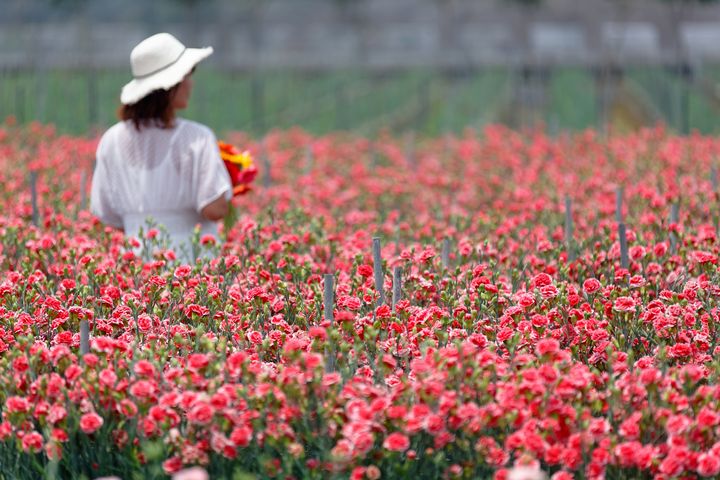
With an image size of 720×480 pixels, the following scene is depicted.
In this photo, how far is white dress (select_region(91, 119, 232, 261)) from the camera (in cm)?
537

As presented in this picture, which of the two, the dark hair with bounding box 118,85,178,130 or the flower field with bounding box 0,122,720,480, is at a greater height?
the dark hair with bounding box 118,85,178,130

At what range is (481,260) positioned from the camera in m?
5.55

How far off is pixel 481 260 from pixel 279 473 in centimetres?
243

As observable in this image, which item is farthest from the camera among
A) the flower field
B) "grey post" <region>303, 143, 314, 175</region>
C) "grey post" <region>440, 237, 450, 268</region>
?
"grey post" <region>303, 143, 314, 175</region>

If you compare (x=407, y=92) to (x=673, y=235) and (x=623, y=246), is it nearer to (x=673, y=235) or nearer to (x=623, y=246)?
(x=673, y=235)

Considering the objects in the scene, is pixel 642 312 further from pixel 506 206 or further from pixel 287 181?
pixel 287 181

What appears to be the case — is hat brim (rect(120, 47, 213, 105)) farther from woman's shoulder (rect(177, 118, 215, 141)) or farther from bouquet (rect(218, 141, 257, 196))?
bouquet (rect(218, 141, 257, 196))

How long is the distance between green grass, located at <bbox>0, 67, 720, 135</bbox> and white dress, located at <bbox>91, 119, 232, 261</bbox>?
9991 millimetres

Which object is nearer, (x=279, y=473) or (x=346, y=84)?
(x=279, y=473)

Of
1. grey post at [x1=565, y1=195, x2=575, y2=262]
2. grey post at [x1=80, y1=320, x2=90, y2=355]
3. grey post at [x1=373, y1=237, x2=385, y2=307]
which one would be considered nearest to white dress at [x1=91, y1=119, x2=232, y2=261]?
grey post at [x1=373, y1=237, x2=385, y2=307]

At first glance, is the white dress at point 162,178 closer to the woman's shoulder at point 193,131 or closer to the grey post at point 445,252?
the woman's shoulder at point 193,131

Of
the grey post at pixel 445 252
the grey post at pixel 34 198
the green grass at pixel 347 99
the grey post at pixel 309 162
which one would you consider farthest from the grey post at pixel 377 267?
the green grass at pixel 347 99

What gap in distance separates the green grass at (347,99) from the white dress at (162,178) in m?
9.99

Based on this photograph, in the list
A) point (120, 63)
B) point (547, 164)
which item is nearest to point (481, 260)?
point (547, 164)
